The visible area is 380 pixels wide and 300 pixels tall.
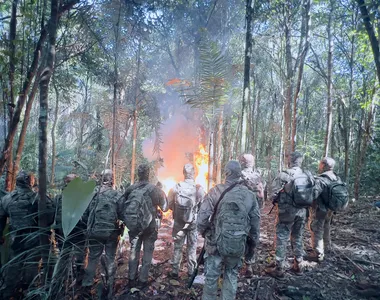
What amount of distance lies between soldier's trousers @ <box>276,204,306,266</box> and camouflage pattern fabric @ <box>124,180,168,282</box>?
232 centimetres

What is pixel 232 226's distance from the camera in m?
3.48

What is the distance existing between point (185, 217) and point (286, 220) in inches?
78.6

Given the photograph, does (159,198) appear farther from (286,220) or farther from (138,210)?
(286,220)

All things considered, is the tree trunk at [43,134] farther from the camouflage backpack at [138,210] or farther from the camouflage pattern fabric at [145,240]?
the camouflage pattern fabric at [145,240]

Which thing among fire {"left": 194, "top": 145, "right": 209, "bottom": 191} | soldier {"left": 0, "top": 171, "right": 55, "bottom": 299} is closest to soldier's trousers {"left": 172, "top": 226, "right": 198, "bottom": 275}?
soldier {"left": 0, "top": 171, "right": 55, "bottom": 299}

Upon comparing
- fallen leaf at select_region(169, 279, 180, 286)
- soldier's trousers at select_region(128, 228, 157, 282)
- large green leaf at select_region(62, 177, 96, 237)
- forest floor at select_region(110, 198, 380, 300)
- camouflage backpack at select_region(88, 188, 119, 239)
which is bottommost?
fallen leaf at select_region(169, 279, 180, 286)

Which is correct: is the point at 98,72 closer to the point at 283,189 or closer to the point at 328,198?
the point at 283,189

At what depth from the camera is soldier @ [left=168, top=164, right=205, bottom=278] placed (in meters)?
5.06

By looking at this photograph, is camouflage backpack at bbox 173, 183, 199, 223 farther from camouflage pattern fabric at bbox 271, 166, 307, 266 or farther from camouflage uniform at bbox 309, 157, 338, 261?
camouflage uniform at bbox 309, 157, 338, 261

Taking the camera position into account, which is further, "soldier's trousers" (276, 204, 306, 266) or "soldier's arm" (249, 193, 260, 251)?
"soldier's trousers" (276, 204, 306, 266)

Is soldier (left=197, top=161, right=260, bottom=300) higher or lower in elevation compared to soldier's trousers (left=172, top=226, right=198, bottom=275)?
higher

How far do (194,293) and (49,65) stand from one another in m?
4.22

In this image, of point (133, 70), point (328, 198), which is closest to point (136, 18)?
point (133, 70)

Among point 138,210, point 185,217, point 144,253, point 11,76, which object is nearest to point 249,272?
point 185,217
